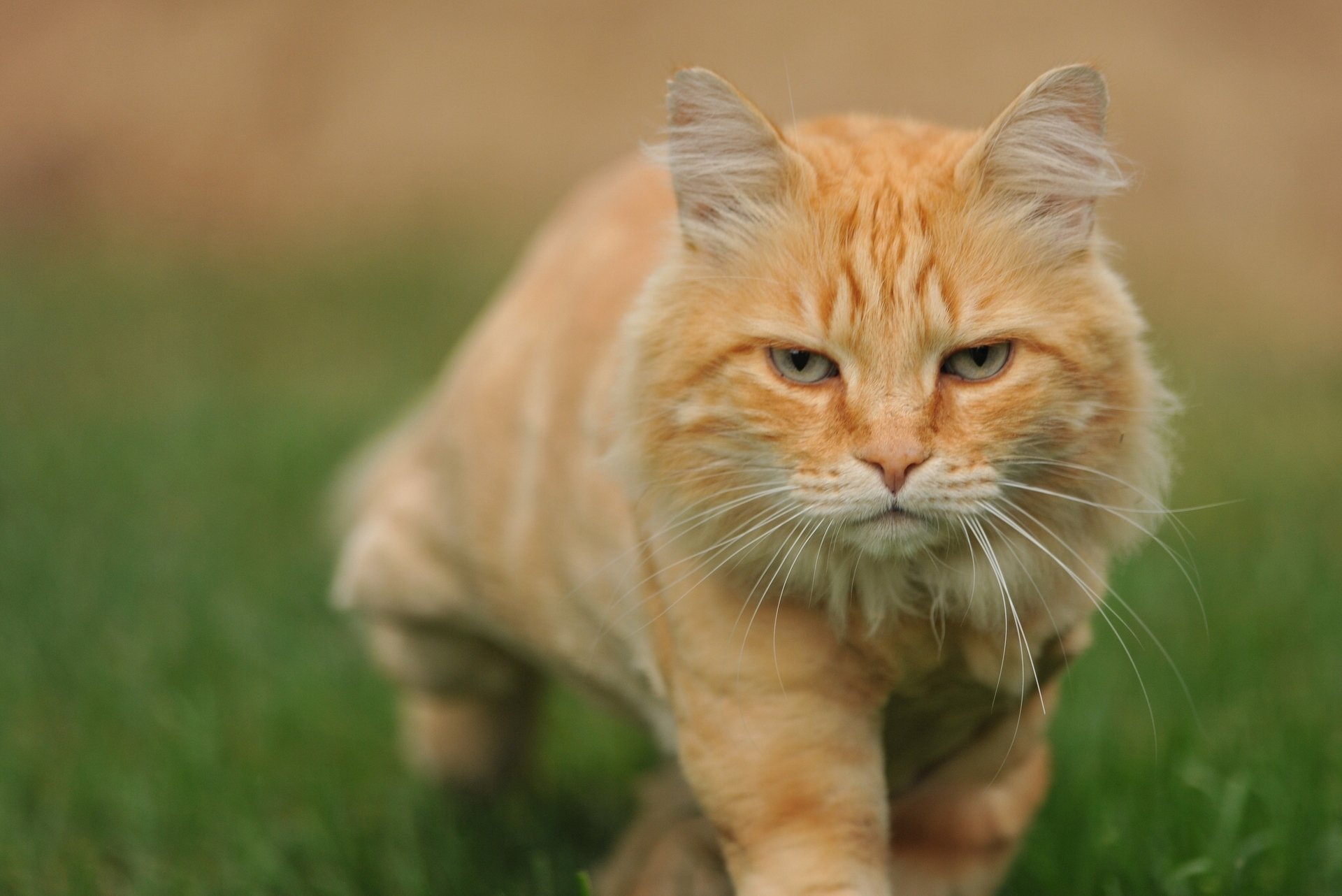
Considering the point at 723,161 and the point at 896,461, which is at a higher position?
the point at 723,161

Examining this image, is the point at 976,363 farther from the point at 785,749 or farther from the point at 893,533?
the point at 785,749

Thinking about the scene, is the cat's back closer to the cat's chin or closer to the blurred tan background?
the cat's chin

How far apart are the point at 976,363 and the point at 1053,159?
32cm

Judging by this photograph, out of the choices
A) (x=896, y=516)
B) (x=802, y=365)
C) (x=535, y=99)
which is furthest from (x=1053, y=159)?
(x=535, y=99)

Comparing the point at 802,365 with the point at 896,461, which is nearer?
the point at 896,461

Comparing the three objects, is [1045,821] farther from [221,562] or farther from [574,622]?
[221,562]

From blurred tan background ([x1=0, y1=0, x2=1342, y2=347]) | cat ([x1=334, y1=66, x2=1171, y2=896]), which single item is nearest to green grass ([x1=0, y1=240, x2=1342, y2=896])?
cat ([x1=334, y1=66, x2=1171, y2=896])

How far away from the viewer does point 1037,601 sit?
208 cm

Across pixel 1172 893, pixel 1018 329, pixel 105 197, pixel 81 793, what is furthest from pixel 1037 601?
pixel 105 197

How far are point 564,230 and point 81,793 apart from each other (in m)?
1.61

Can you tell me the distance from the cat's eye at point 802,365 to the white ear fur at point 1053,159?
32 centimetres

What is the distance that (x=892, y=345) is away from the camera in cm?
190

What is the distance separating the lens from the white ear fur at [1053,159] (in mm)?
1966

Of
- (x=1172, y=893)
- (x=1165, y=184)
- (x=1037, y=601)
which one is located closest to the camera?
(x=1037, y=601)
